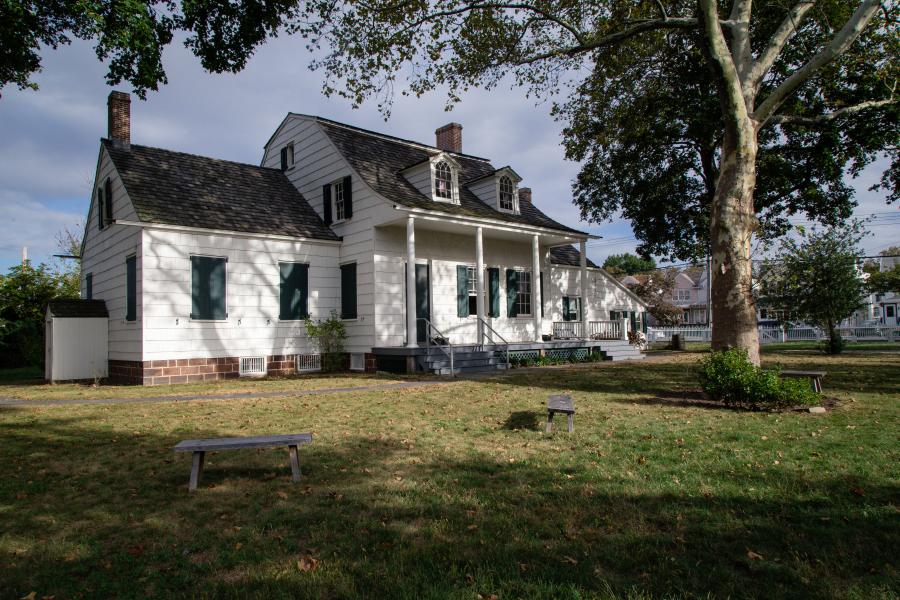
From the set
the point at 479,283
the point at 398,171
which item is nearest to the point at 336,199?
the point at 398,171

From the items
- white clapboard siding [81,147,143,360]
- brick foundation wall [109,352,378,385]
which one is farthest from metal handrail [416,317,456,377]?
white clapboard siding [81,147,143,360]

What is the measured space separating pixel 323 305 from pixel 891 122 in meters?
21.8

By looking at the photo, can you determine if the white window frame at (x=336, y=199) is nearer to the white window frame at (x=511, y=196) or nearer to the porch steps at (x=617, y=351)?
the white window frame at (x=511, y=196)

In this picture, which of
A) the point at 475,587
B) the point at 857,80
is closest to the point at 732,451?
the point at 475,587

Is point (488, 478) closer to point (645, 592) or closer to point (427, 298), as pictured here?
point (645, 592)

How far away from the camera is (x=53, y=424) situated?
8.66 meters

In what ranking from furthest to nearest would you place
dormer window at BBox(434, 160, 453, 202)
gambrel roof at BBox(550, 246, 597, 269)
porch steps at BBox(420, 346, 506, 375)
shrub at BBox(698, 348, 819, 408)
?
gambrel roof at BBox(550, 246, 597, 269) → dormer window at BBox(434, 160, 453, 202) → porch steps at BBox(420, 346, 506, 375) → shrub at BBox(698, 348, 819, 408)

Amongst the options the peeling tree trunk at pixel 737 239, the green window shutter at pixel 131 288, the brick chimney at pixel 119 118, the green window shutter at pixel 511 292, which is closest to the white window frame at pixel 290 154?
the brick chimney at pixel 119 118

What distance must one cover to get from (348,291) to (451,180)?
214 inches

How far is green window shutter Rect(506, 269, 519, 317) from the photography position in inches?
855

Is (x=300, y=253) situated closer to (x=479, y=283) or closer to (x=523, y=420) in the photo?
(x=479, y=283)

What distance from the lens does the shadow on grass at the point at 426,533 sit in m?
3.36

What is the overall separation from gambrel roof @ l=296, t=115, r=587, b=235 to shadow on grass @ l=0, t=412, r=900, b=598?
1220 cm

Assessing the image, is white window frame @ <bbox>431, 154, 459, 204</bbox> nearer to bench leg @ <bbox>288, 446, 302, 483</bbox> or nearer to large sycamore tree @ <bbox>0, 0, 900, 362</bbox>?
large sycamore tree @ <bbox>0, 0, 900, 362</bbox>
